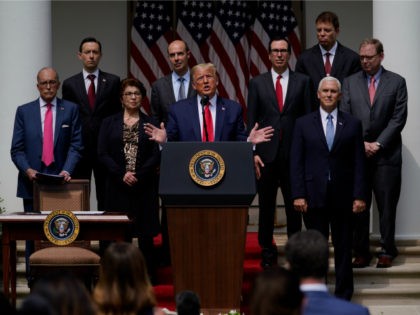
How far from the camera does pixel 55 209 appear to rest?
11.3 metres

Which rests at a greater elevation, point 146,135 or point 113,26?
point 113,26

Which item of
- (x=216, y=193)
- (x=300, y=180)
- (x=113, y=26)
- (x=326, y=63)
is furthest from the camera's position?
(x=113, y=26)

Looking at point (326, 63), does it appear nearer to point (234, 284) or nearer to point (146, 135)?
point (146, 135)

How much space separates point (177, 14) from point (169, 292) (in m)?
6.30

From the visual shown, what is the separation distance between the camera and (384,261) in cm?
1209

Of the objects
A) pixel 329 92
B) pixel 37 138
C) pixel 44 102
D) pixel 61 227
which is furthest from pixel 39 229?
pixel 329 92

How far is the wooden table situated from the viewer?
421 inches

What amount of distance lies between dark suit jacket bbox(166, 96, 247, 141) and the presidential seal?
45.3 inches

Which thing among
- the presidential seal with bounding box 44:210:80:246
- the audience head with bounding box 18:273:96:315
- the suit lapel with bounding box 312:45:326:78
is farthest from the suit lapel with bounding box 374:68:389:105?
the audience head with bounding box 18:273:96:315

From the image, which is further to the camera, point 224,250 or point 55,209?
point 55,209

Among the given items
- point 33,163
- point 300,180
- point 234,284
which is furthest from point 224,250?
point 33,163

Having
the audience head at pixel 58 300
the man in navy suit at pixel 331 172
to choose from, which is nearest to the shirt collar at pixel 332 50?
the man in navy suit at pixel 331 172

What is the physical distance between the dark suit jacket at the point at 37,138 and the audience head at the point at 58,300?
6.73 meters

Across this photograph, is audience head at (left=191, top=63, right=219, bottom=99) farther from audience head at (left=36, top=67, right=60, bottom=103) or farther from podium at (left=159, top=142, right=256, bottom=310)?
audience head at (left=36, top=67, right=60, bottom=103)
